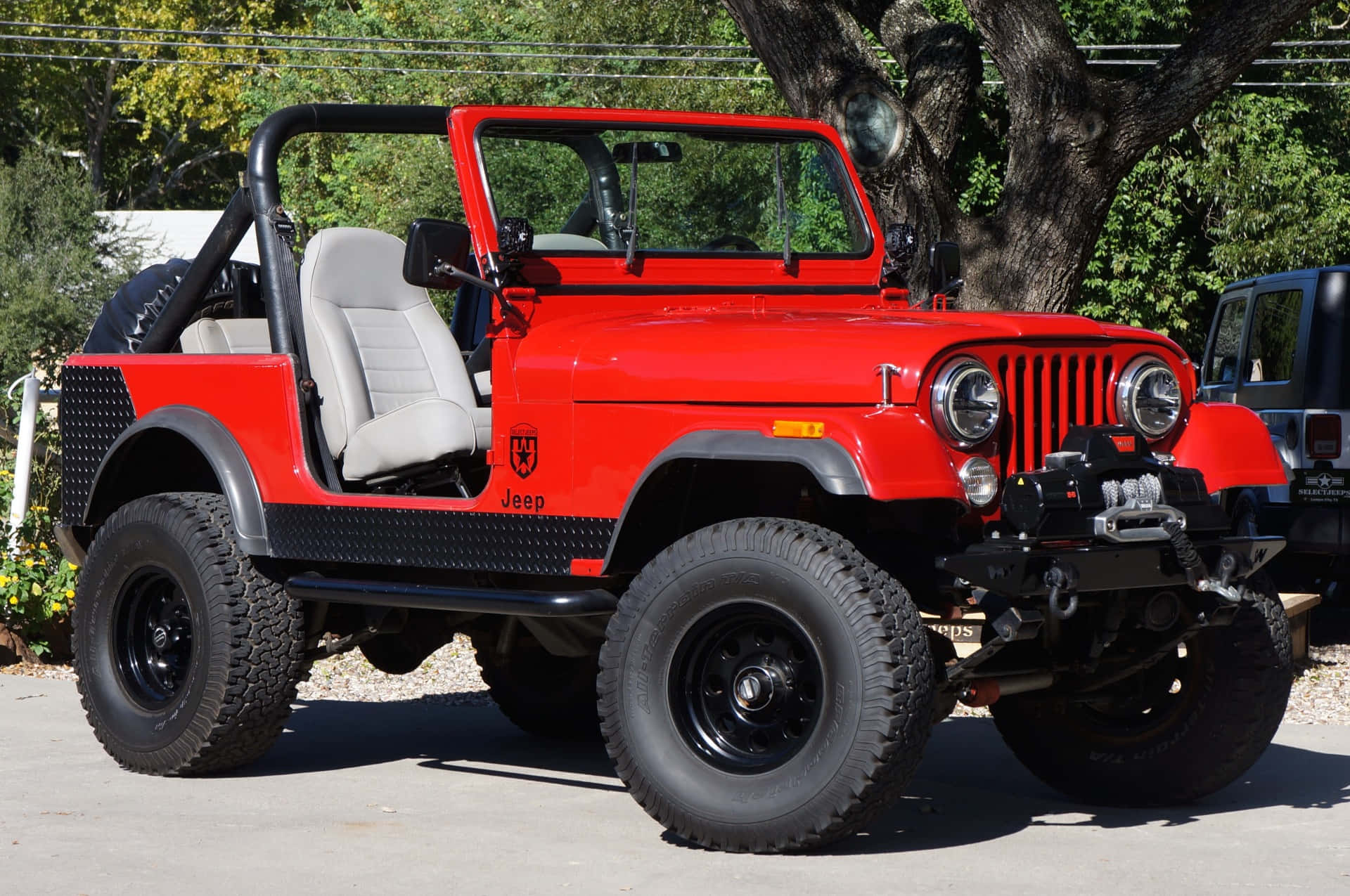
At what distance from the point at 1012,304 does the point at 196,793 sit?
5.43 metres

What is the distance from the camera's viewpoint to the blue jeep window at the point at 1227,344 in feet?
38.7

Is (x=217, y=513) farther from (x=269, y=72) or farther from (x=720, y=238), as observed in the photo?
(x=269, y=72)

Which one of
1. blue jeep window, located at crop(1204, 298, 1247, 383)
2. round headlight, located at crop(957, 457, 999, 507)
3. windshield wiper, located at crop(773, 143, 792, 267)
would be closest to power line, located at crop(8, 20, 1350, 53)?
blue jeep window, located at crop(1204, 298, 1247, 383)

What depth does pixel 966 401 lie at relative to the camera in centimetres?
488

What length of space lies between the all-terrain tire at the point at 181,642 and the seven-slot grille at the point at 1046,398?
8.31 feet

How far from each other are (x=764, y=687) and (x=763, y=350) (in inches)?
35.8

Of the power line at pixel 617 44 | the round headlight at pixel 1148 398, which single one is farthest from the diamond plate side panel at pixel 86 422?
the power line at pixel 617 44

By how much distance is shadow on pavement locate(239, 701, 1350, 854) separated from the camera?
5.62 meters

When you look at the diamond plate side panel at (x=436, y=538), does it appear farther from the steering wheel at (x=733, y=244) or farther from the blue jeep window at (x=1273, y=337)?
the blue jeep window at (x=1273, y=337)

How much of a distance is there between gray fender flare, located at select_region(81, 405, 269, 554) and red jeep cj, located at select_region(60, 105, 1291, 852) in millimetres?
19

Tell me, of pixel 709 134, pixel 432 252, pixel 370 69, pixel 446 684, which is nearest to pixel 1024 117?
pixel 709 134

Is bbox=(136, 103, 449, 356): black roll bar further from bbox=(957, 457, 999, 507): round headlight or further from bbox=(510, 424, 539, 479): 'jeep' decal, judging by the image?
bbox=(957, 457, 999, 507): round headlight

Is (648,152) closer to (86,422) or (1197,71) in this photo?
(86,422)

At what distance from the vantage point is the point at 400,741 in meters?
7.19
